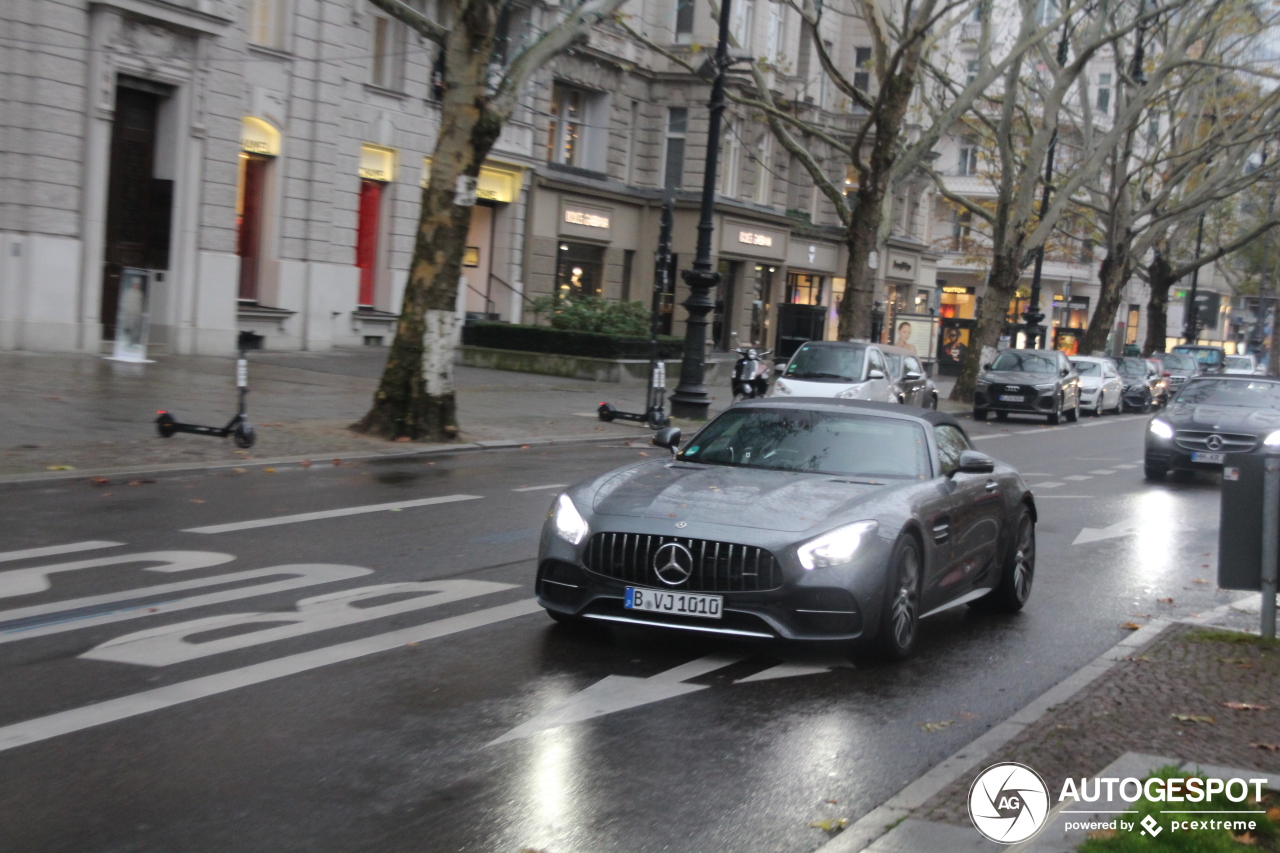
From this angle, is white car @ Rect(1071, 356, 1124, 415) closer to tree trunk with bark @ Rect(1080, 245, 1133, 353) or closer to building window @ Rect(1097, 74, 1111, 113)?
tree trunk with bark @ Rect(1080, 245, 1133, 353)

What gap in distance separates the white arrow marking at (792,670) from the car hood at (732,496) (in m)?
0.72

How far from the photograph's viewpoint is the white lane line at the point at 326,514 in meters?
10.4

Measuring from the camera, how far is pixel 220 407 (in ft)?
59.7

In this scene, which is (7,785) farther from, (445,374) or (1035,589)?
(445,374)

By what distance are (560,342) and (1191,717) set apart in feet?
82.9

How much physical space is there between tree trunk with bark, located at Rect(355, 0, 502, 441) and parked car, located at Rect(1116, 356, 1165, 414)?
2943cm

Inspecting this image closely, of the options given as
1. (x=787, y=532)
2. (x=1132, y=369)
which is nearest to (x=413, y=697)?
(x=787, y=532)

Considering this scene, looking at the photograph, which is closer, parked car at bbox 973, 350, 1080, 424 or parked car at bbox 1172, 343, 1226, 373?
parked car at bbox 973, 350, 1080, 424

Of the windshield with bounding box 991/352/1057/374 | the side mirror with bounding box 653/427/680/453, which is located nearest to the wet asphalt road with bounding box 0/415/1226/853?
the side mirror with bounding box 653/427/680/453

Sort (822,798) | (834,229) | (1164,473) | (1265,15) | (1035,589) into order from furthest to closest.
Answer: (834,229), (1265,15), (1164,473), (1035,589), (822,798)

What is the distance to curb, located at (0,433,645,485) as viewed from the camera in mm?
12216

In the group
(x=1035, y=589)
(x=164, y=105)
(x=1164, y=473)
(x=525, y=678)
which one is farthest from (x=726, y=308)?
(x=525, y=678)

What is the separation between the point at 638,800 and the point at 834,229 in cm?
5009

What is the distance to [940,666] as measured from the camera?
25.0ft
